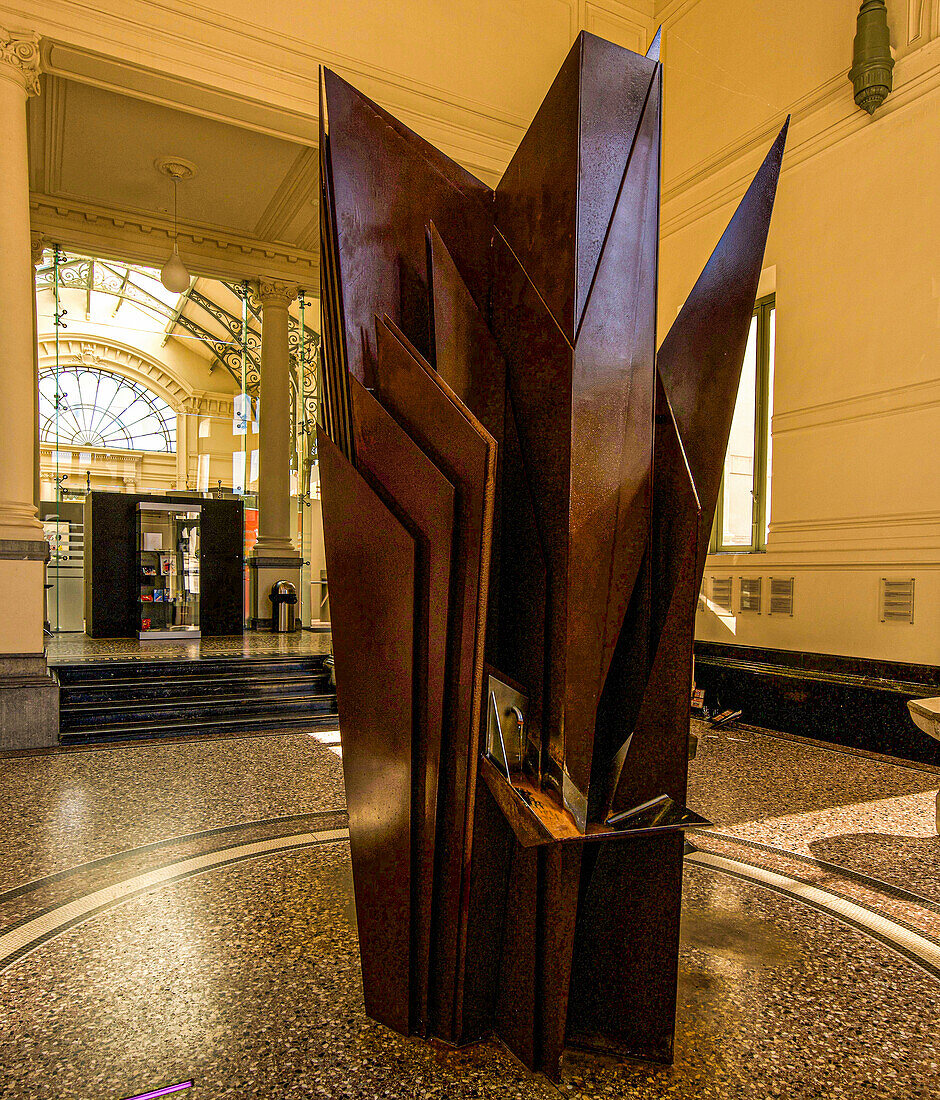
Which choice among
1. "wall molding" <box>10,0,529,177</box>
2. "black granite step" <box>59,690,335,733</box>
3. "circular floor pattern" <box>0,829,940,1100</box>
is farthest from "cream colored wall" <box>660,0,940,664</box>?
"black granite step" <box>59,690,335,733</box>

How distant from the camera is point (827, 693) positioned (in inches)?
193

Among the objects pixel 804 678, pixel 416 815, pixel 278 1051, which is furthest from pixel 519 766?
pixel 804 678

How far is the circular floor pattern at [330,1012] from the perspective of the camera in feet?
4.75

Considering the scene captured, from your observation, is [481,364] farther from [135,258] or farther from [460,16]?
[135,258]

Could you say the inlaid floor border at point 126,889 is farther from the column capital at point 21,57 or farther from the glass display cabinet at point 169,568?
the glass display cabinet at point 169,568

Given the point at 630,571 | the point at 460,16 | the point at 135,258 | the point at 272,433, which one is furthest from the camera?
the point at 272,433

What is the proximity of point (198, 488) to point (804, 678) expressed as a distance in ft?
27.9

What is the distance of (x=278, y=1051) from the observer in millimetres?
1524

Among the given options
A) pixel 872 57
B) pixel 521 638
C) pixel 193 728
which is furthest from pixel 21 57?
pixel 521 638

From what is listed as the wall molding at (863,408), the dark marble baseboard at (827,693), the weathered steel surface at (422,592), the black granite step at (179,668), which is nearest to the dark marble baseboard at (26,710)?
the black granite step at (179,668)

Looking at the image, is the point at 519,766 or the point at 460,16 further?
the point at 460,16

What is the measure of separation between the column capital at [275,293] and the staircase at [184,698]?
5.64 m

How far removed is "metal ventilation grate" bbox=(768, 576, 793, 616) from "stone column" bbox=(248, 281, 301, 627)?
646 centimetres

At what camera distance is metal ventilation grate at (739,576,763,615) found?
599 cm
